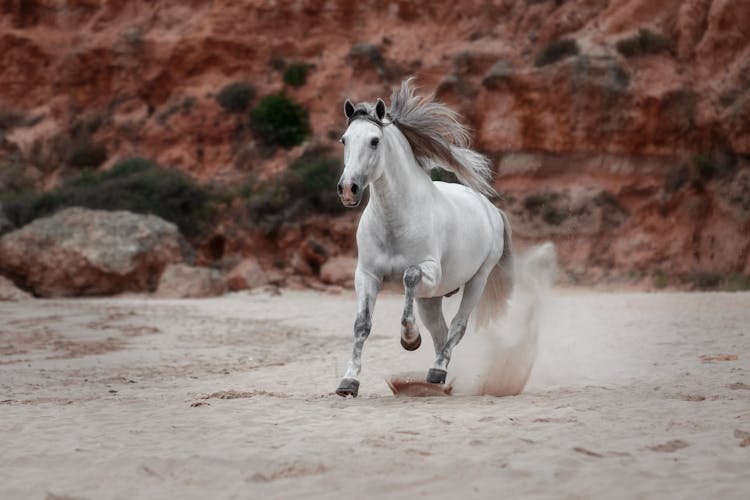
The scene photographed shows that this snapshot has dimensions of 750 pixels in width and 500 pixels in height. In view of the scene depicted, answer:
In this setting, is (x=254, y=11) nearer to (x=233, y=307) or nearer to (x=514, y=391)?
(x=233, y=307)

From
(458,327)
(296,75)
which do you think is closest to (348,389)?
(458,327)

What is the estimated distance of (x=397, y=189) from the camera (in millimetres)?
6688

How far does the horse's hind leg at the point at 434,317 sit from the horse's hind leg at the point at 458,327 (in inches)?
10.4

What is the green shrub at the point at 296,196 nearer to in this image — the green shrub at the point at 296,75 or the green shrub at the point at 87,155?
the green shrub at the point at 296,75

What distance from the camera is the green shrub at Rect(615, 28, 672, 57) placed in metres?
23.3

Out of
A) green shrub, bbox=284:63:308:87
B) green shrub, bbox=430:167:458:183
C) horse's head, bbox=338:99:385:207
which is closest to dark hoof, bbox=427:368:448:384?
horse's head, bbox=338:99:385:207

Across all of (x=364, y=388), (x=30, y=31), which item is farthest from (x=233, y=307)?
(x=30, y=31)

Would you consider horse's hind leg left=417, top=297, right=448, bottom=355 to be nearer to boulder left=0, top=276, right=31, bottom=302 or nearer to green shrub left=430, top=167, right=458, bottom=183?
green shrub left=430, top=167, right=458, bottom=183

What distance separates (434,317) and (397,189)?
4.88 ft

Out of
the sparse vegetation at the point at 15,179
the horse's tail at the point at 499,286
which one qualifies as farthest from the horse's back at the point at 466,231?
the sparse vegetation at the point at 15,179

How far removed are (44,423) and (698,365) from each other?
534cm

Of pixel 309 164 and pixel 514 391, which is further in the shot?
pixel 309 164

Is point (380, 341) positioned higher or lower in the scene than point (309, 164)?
lower

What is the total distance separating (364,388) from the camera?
789cm
